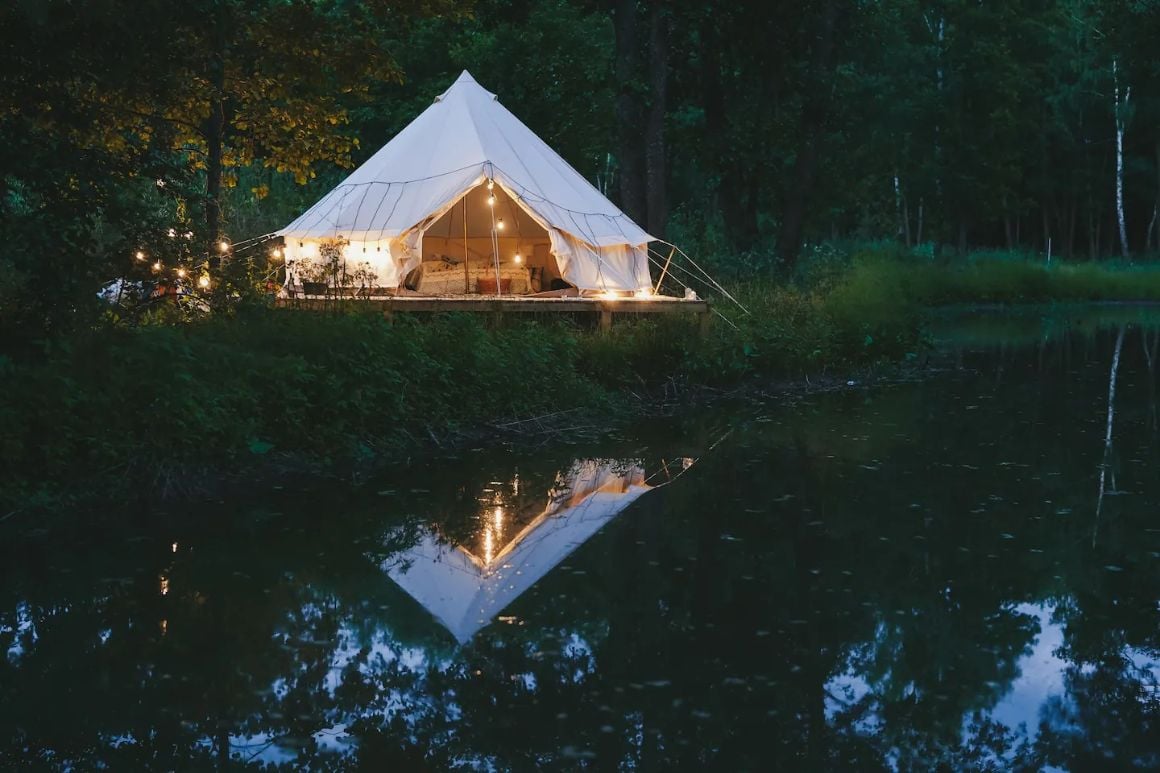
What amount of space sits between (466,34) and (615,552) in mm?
28790

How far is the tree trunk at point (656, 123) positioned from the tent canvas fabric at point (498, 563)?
478 inches

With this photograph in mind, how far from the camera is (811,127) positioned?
2594 centimetres

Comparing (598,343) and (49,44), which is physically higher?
(49,44)

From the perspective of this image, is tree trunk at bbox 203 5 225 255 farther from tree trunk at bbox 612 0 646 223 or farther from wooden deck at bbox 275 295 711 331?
tree trunk at bbox 612 0 646 223

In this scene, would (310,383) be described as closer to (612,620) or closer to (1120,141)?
(612,620)

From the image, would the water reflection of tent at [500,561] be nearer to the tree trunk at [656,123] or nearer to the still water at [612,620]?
the still water at [612,620]

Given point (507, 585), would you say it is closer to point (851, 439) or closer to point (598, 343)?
point (851, 439)

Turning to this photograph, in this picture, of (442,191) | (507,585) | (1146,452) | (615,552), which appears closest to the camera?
(507,585)

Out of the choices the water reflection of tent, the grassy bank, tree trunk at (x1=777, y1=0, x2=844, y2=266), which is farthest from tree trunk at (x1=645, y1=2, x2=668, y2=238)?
the water reflection of tent

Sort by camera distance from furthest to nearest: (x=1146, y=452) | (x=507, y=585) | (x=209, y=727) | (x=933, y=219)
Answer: (x=933, y=219) → (x=1146, y=452) → (x=507, y=585) → (x=209, y=727)

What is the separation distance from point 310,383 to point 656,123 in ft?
38.7

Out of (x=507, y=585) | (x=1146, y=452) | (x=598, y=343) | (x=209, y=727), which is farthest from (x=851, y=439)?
(x=209, y=727)

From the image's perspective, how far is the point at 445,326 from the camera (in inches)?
496

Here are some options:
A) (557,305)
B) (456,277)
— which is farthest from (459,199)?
(557,305)
